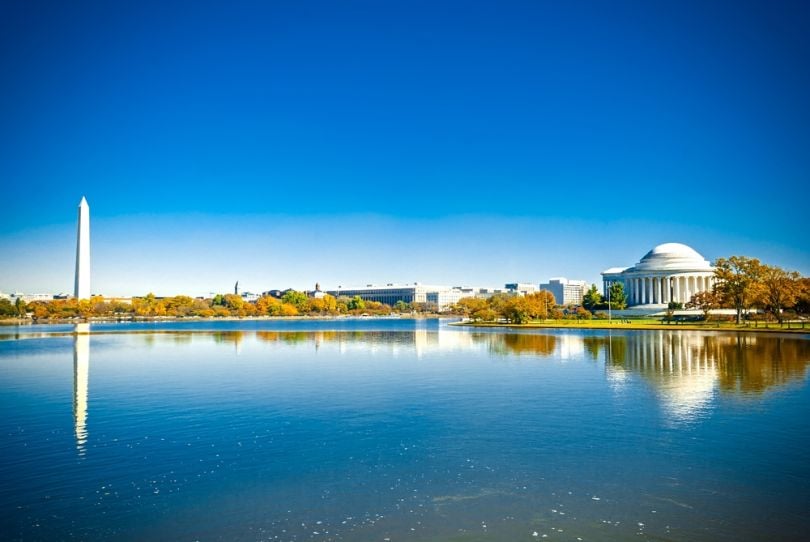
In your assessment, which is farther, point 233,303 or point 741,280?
point 233,303

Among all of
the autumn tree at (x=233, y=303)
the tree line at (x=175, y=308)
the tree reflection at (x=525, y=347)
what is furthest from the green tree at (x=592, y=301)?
the autumn tree at (x=233, y=303)

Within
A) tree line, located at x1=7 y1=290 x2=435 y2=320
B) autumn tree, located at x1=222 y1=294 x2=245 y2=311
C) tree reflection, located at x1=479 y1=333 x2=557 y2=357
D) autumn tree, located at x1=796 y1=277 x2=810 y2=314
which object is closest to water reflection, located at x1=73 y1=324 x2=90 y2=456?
tree reflection, located at x1=479 y1=333 x2=557 y2=357

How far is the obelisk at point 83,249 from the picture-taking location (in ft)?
376

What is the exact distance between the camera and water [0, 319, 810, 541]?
35.1 ft

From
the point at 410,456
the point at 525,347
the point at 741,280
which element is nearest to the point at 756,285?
the point at 741,280

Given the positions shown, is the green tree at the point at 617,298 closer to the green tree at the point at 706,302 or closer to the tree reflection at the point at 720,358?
the green tree at the point at 706,302

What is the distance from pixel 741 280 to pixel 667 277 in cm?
4890

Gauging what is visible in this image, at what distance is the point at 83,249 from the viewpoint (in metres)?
117

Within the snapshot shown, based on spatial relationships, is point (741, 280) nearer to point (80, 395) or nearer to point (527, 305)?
point (527, 305)

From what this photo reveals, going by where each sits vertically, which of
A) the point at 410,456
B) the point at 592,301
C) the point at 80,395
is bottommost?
the point at 410,456

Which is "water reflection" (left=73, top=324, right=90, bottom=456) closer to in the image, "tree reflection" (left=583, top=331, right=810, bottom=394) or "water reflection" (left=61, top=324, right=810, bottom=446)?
"water reflection" (left=61, top=324, right=810, bottom=446)

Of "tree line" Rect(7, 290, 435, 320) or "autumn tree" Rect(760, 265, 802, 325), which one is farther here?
"tree line" Rect(7, 290, 435, 320)

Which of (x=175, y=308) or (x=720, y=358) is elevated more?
(x=175, y=308)

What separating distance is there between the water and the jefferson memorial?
89.7 metres
